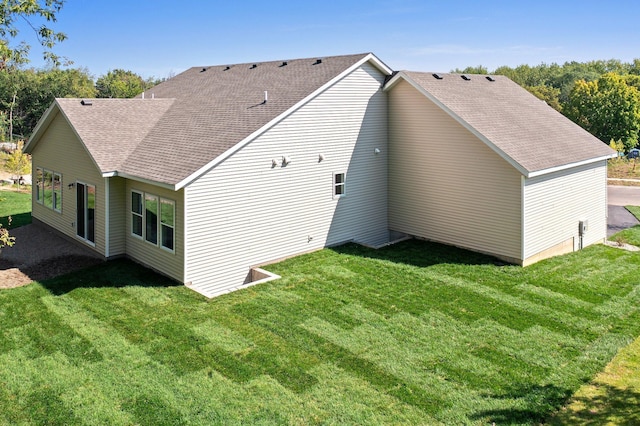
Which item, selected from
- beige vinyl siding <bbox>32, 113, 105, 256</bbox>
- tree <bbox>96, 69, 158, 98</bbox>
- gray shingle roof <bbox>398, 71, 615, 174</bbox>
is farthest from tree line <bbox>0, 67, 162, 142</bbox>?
gray shingle roof <bbox>398, 71, 615, 174</bbox>

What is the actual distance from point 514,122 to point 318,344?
1098 cm

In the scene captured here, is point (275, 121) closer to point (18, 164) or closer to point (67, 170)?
point (67, 170)

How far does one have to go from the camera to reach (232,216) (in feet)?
42.4

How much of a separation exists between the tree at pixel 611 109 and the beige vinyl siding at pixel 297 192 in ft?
147

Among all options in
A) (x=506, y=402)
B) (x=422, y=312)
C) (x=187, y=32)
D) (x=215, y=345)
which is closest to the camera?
(x=506, y=402)

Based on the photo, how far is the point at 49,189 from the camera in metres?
17.4

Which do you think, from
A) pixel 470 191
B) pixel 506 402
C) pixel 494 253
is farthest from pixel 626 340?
pixel 470 191

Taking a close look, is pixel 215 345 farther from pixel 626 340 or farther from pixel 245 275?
pixel 626 340

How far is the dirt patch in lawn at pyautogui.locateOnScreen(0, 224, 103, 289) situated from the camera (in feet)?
42.6

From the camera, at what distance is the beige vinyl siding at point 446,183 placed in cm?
1411

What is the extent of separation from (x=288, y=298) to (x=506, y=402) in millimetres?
5328

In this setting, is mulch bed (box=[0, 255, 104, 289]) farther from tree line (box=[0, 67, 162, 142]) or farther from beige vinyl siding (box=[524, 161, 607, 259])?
tree line (box=[0, 67, 162, 142])

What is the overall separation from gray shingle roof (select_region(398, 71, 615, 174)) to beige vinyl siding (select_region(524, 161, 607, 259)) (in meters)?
0.51

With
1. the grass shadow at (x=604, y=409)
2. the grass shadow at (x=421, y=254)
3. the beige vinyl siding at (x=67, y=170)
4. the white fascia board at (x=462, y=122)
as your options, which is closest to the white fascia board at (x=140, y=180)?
the beige vinyl siding at (x=67, y=170)
